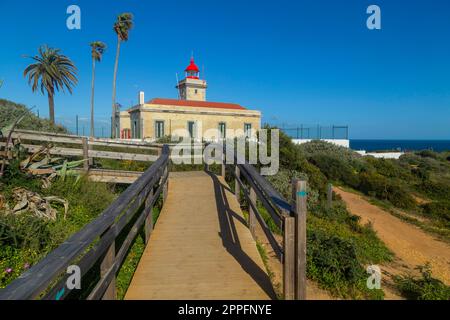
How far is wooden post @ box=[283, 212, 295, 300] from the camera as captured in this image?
2.99 m

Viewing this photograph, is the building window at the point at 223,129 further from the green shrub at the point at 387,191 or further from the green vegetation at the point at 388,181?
the green shrub at the point at 387,191

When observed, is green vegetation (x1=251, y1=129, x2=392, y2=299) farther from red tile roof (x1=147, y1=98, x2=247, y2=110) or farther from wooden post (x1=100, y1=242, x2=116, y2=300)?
red tile roof (x1=147, y1=98, x2=247, y2=110)

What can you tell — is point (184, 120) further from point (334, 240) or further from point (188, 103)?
point (334, 240)

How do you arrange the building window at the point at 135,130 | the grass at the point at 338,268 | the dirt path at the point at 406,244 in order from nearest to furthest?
the grass at the point at 338,268 < the dirt path at the point at 406,244 < the building window at the point at 135,130

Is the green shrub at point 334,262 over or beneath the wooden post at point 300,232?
beneath

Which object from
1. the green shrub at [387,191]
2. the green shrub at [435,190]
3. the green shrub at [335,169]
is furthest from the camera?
the green shrub at [335,169]

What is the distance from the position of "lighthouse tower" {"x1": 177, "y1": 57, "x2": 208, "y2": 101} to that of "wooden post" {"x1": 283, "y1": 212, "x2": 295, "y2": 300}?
39.7 metres

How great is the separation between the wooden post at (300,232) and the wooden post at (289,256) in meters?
0.05

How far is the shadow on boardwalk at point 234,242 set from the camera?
12.1ft

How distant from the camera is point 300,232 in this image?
292 cm

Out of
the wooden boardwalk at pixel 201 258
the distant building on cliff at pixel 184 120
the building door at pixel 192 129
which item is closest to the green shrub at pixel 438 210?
the wooden boardwalk at pixel 201 258

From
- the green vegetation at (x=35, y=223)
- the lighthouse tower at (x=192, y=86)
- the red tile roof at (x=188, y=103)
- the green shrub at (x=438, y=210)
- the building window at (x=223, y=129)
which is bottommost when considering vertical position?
the green shrub at (x=438, y=210)

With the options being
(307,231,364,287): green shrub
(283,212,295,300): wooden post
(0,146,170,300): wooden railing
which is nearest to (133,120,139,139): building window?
(307,231,364,287): green shrub
